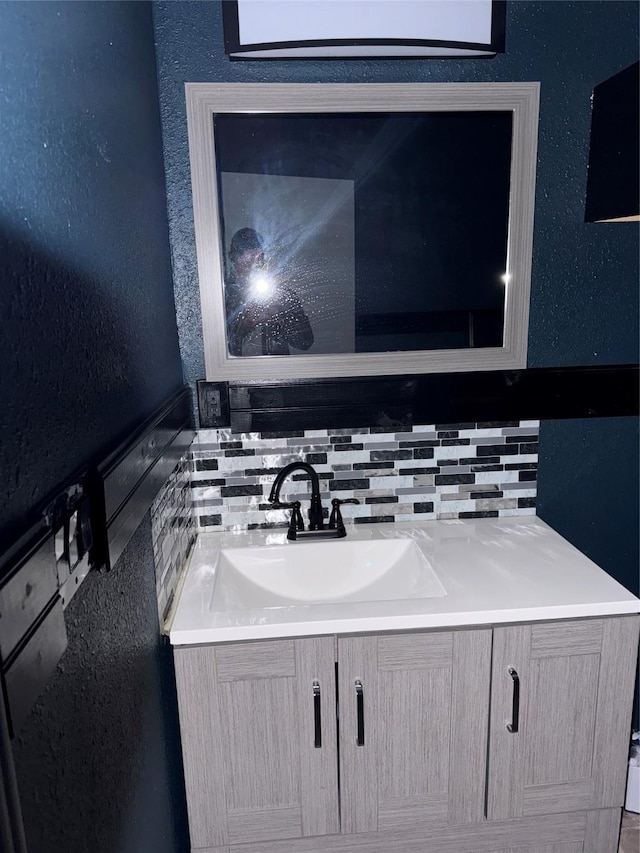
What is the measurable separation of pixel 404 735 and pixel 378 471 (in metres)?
0.75

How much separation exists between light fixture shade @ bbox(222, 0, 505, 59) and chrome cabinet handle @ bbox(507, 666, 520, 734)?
1.67m

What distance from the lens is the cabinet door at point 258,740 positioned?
53.3 inches

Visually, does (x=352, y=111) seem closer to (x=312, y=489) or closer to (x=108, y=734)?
(x=312, y=489)

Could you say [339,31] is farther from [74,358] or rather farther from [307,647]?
[307,647]

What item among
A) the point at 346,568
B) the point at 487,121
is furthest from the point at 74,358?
the point at 487,121

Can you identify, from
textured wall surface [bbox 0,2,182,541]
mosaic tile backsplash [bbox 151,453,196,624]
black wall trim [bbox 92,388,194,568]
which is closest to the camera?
textured wall surface [bbox 0,2,182,541]

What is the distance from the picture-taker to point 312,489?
1718mm

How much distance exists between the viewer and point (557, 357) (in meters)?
1.82

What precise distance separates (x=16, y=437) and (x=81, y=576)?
242 mm

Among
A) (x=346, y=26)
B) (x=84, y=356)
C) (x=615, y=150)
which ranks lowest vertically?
(x=84, y=356)

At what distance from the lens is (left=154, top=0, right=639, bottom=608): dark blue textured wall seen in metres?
1.58

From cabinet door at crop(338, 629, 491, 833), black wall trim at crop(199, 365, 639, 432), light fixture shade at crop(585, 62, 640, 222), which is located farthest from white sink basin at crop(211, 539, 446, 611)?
light fixture shade at crop(585, 62, 640, 222)

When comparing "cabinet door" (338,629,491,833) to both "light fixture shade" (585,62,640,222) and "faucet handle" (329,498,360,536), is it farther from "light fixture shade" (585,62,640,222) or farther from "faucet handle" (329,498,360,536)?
"light fixture shade" (585,62,640,222)

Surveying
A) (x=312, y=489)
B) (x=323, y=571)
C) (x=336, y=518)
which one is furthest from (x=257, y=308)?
(x=323, y=571)
